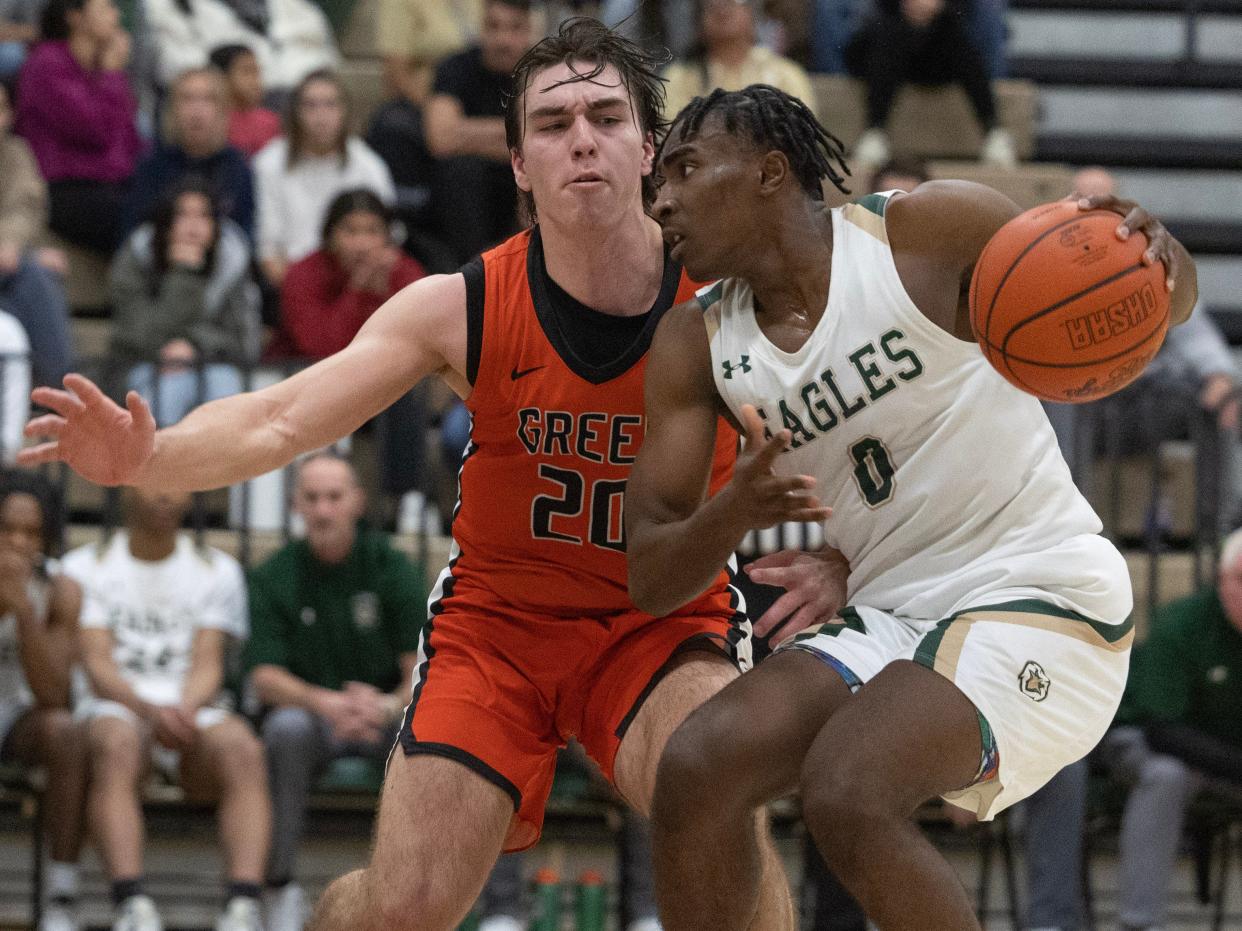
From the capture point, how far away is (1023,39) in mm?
12328

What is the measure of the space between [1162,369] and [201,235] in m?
4.36

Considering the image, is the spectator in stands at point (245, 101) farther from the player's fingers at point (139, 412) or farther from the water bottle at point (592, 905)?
the player's fingers at point (139, 412)

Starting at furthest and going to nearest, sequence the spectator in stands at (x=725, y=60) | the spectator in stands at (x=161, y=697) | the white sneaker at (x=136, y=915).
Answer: the spectator in stands at (x=725, y=60) < the spectator in stands at (x=161, y=697) < the white sneaker at (x=136, y=915)

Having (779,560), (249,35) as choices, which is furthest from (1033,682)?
(249,35)

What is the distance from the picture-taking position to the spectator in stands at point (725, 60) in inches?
387

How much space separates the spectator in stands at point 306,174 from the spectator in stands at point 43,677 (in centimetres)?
230

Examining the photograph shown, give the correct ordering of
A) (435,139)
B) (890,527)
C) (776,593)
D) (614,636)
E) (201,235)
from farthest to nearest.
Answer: (435,139), (201,235), (776,593), (614,636), (890,527)

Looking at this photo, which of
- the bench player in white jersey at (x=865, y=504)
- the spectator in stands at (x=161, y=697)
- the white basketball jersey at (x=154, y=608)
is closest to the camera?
the bench player in white jersey at (x=865, y=504)

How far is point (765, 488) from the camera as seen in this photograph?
12.8 feet

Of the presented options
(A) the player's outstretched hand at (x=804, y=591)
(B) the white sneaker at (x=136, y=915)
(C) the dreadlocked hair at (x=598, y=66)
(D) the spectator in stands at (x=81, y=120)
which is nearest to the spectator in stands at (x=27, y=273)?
(D) the spectator in stands at (x=81, y=120)

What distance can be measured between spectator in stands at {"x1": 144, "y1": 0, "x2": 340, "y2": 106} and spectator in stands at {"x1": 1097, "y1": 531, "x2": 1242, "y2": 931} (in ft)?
18.6

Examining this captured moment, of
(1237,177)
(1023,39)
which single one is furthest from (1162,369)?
(1023,39)

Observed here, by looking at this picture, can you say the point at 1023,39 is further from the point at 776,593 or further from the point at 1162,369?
the point at 776,593

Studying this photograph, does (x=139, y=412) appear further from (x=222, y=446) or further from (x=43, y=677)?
(x=43, y=677)
